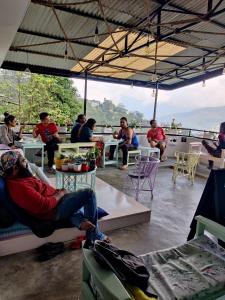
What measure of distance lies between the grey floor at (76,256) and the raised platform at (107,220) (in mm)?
72

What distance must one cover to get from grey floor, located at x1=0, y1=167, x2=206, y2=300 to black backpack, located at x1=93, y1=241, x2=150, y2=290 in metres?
0.76

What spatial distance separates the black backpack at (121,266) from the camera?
47.8 inches

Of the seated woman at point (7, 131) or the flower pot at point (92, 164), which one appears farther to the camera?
the seated woman at point (7, 131)

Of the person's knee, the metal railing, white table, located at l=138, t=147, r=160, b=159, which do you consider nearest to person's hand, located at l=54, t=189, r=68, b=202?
the person's knee

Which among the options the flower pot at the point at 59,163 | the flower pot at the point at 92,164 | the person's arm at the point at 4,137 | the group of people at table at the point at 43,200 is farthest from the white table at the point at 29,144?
the group of people at table at the point at 43,200

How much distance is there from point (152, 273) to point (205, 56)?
20.0 feet

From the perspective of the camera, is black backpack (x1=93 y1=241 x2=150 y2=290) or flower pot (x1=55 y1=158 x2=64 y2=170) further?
flower pot (x1=55 y1=158 x2=64 y2=170)

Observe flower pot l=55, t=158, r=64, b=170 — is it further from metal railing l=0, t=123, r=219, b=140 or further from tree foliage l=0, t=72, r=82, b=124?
tree foliage l=0, t=72, r=82, b=124

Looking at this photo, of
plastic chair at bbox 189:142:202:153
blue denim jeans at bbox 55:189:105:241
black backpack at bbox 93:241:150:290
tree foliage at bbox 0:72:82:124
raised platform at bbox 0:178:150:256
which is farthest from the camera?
tree foliage at bbox 0:72:82:124

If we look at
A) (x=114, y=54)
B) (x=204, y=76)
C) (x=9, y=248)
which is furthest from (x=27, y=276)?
(x=204, y=76)

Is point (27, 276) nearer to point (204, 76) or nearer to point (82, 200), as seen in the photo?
point (82, 200)

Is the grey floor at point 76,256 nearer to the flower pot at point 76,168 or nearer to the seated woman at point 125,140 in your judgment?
the flower pot at point 76,168

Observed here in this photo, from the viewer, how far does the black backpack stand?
121 centimetres

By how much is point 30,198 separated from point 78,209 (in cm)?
48
